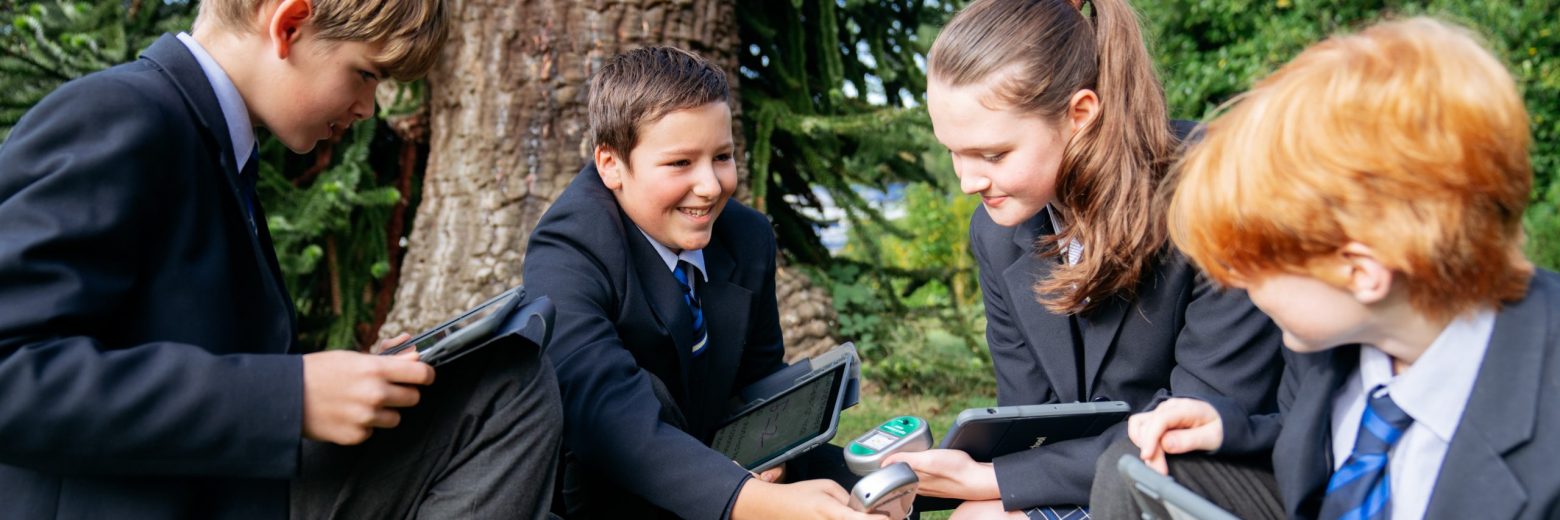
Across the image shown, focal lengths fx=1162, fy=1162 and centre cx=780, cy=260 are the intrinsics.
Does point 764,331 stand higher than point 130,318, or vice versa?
point 130,318

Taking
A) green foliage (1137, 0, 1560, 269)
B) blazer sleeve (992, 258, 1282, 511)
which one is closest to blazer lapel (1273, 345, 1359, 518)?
blazer sleeve (992, 258, 1282, 511)

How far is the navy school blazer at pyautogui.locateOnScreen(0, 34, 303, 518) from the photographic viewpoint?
1428 millimetres

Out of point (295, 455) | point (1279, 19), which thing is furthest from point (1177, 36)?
point (295, 455)

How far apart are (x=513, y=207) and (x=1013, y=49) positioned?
93.8 inches

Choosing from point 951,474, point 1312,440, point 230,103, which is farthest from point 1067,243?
point 230,103


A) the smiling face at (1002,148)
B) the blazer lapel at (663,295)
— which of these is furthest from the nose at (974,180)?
the blazer lapel at (663,295)

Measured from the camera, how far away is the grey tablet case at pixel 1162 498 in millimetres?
1372

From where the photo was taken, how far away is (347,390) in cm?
154

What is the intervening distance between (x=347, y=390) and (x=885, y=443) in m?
0.94

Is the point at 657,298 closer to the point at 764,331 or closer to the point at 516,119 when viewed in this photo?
the point at 764,331

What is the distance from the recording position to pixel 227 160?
66.2 inches

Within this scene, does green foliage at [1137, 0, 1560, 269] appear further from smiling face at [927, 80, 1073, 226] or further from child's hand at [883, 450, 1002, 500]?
child's hand at [883, 450, 1002, 500]

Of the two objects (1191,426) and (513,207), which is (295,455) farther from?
(513,207)

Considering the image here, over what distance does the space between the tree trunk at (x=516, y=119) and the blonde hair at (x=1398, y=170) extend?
2842 millimetres
